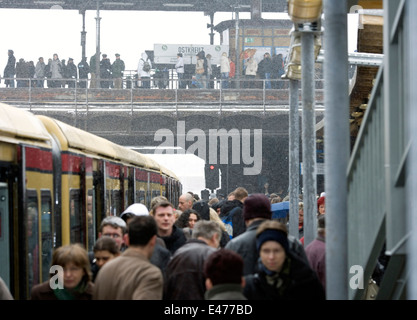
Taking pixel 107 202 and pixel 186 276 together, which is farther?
pixel 107 202

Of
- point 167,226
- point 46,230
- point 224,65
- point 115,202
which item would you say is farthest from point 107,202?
point 224,65

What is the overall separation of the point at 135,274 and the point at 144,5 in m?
51.0

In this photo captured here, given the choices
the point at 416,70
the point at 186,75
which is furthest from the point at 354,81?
the point at 186,75

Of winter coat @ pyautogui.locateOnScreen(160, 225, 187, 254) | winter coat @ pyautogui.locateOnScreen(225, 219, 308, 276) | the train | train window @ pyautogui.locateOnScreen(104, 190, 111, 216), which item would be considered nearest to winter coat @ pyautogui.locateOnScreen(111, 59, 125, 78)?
the train

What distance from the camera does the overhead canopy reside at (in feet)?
172

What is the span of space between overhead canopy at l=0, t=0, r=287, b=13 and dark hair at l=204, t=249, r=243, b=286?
4668cm

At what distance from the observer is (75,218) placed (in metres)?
9.88

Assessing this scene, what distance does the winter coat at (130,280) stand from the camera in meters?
5.41

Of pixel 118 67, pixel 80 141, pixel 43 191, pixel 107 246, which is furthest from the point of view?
pixel 118 67

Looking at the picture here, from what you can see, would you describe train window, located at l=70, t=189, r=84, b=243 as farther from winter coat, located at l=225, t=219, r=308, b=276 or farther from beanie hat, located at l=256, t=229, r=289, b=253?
beanie hat, located at l=256, t=229, r=289, b=253

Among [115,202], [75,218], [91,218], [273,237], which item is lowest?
[115,202]

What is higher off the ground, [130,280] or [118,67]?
[118,67]

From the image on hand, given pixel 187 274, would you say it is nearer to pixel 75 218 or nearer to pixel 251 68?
pixel 75 218

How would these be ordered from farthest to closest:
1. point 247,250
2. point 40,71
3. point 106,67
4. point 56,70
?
point 40,71 < point 106,67 < point 56,70 < point 247,250
